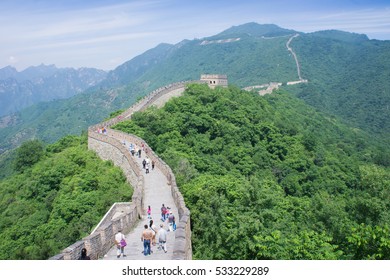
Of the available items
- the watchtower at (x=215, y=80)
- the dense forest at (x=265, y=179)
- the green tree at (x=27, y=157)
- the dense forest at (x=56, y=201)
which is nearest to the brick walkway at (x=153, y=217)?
the dense forest at (x=265, y=179)

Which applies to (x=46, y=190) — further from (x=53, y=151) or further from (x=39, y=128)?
(x=39, y=128)

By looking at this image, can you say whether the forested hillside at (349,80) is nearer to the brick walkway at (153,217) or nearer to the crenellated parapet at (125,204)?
the crenellated parapet at (125,204)

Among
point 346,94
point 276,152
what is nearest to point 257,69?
point 346,94

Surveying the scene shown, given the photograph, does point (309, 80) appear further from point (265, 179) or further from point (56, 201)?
point (56, 201)

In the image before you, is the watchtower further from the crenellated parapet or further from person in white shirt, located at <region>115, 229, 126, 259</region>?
person in white shirt, located at <region>115, 229, 126, 259</region>

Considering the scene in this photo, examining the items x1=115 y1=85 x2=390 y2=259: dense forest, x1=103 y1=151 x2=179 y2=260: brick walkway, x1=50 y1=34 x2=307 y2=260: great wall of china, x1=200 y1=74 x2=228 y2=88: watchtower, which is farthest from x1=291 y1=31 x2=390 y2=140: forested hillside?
x1=103 y1=151 x2=179 y2=260: brick walkway
